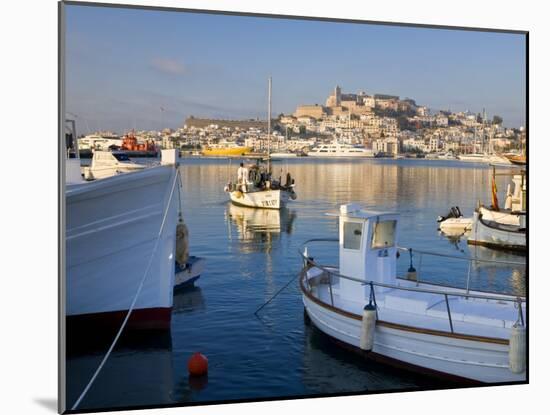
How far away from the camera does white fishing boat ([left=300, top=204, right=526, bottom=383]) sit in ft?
23.5

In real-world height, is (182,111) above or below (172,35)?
below

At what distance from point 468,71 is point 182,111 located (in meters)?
3.79

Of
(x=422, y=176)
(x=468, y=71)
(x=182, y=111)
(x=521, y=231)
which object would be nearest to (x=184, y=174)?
(x=422, y=176)

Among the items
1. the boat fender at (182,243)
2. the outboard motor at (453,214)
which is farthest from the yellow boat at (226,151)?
the outboard motor at (453,214)

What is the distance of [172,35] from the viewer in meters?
8.87

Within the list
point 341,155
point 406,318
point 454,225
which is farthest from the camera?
point 454,225

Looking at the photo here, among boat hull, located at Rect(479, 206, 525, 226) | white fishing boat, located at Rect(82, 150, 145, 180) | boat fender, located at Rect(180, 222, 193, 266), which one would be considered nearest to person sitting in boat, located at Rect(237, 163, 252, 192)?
boat hull, located at Rect(479, 206, 525, 226)

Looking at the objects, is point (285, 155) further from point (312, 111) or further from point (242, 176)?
point (242, 176)

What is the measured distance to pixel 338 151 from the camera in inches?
526

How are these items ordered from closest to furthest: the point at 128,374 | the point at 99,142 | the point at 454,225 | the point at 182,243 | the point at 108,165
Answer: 1. the point at 128,374
2. the point at 99,142
3. the point at 108,165
4. the point at 182,243
5. the point at 454,225

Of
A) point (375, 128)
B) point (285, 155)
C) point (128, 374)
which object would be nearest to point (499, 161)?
point (375, 128)

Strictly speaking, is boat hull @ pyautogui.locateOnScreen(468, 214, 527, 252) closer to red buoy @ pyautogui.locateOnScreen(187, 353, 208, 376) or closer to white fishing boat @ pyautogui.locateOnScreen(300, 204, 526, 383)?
white fishing boat @ pyautogui.locateOnScreen(300, 204, 526, 383)

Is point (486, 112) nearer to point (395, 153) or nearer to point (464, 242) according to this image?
point (395, 153)

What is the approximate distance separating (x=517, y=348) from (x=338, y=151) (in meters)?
6.88
